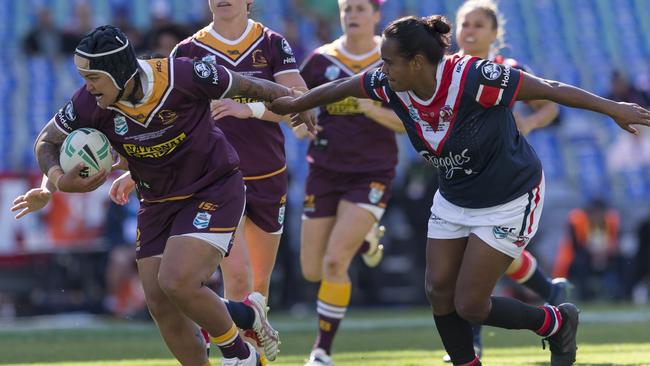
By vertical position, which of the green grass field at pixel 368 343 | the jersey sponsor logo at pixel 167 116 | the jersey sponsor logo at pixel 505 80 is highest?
the jersey sponsor logo at pixel 505 80

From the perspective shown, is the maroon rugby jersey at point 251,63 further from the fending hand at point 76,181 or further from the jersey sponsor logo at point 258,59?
the fending hand at point 76,181

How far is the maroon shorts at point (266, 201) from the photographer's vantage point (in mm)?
7430

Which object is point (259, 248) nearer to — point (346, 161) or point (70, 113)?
point (346, 161)

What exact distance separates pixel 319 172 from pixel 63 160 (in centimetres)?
291

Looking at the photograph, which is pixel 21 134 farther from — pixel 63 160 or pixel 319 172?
pixel 63 160

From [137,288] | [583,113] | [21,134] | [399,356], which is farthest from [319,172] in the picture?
[583,113]

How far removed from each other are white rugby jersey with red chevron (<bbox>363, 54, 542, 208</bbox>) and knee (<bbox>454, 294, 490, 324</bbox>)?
488 mm

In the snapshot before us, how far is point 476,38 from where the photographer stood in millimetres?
8156

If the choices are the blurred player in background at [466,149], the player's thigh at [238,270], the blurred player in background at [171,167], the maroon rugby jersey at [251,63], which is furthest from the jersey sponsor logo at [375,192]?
the blurred player in background at [171,167]

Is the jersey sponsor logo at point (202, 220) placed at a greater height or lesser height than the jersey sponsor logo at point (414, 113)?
lesser

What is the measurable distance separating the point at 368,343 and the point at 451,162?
3.89 meters

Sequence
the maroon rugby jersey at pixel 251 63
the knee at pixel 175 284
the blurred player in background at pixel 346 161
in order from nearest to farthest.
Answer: the knee at pixel 175 284 < the maroon rugby jersey at pixel 251 63 < the blurred player in background at pixel 346 161

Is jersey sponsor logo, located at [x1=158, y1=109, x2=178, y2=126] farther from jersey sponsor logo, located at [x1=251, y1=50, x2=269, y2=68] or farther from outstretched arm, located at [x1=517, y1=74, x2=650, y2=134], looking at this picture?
outstretched arm, located at [x1=517, y1=74, x2=650, y2=134]

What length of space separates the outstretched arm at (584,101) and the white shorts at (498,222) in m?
0.61
